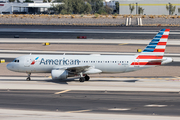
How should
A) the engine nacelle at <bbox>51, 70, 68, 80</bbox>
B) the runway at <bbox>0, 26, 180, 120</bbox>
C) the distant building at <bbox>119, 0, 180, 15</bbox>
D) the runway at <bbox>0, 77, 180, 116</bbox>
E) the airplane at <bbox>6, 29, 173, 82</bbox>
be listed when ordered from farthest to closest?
the distant building at <bbox>119, 0, 180, 15</bbox>
the airplane at <bbox>6, 29, 173, 82</bbox>
the engine nacelle at <bbox>51, 70, 68, 80</bbox>
the runway at <bbox>0, 77, 180, 116</bbox>
the runway at <bbox>0, 26, 180, 120</bbox>

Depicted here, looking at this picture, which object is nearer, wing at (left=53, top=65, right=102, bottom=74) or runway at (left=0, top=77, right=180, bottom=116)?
runway at (left=0, top=77, right=180, bottom=116)

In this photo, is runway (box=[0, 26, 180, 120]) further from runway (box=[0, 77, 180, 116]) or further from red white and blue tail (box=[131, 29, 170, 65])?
red white and blue tail (box=[131, 29, 170, 65])

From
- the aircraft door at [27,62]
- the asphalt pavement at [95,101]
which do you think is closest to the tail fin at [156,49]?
the asphalt pavement at [95,101]

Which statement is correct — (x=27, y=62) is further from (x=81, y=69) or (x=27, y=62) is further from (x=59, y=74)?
(x=81, y=69)

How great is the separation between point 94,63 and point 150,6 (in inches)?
5863

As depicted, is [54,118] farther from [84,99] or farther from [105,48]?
[105,48]

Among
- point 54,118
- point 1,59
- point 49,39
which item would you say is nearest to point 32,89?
point 54,118

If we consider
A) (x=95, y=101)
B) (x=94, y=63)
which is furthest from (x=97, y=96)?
(x=94, y=63)

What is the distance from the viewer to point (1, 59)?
60.1 metres

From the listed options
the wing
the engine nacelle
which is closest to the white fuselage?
the wing

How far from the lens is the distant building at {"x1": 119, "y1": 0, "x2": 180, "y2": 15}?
18012 centimetres

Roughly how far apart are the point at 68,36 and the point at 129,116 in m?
66.5

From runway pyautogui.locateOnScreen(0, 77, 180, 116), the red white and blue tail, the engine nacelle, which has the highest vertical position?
the red white and blue tail

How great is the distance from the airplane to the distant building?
141907 mm
